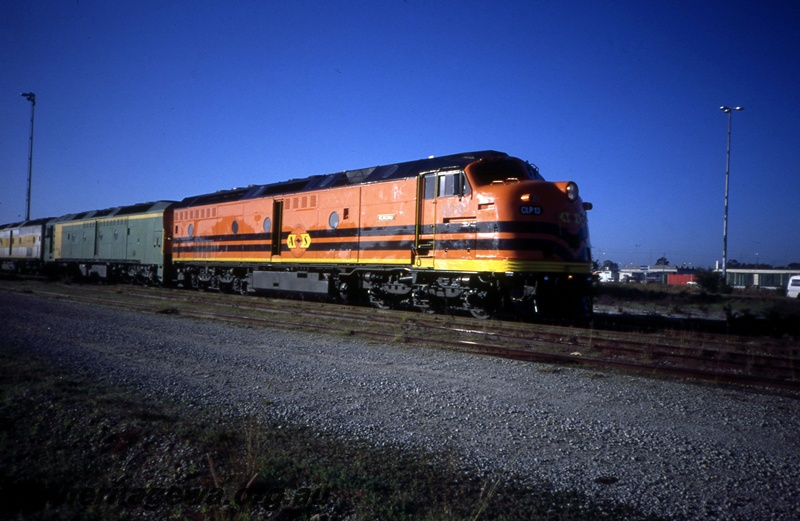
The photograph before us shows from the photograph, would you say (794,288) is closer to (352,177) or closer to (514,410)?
(352,177)

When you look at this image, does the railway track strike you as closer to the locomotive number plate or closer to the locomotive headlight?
the locomotive number plate

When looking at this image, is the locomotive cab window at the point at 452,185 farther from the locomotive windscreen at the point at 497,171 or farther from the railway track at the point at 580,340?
the railway track at the point at 580,340

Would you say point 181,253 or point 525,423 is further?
point 181,253

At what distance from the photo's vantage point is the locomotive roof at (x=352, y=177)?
1396cm

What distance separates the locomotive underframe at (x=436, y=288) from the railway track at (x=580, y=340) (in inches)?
20.6

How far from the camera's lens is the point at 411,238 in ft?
47.9

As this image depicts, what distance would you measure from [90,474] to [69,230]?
36.1 metres

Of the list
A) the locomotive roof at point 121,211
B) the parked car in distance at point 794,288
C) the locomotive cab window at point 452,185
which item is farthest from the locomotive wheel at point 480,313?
the parked car in distance at point 794,288

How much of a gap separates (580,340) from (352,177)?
9197mm

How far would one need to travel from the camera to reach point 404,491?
12.8 ft

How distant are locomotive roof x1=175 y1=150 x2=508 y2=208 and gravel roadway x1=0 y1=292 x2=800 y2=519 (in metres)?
5.94

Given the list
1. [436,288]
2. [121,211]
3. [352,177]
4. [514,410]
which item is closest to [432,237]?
[436,288]

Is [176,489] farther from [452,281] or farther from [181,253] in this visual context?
[181,253]

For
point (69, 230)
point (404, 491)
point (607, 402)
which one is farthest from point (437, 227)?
point (69, 230)
